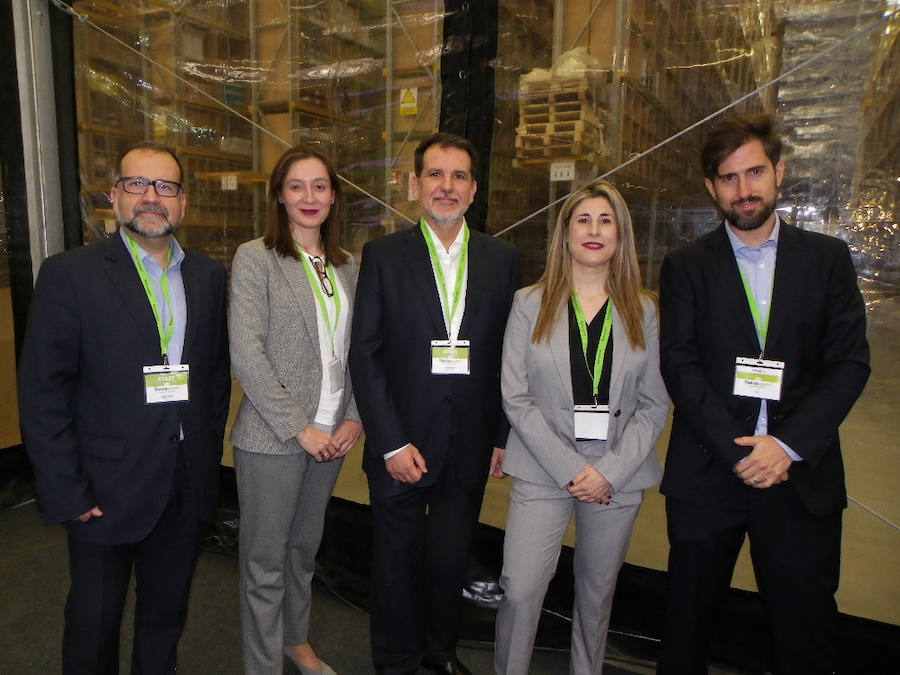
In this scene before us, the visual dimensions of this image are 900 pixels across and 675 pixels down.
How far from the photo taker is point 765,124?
159 cm

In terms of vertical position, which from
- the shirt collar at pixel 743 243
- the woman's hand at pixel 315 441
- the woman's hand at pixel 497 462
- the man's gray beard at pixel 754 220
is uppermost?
the man's gray beard at pixel 754 220

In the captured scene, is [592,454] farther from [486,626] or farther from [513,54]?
[513,54]

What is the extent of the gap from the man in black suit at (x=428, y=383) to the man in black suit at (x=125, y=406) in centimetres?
45

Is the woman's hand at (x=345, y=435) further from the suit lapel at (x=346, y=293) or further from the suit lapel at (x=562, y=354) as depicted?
the suit lapel at (x=562, y=354)

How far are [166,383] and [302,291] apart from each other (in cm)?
43

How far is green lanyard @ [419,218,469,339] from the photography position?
1.80 meters

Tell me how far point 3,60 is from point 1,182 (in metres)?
0.60

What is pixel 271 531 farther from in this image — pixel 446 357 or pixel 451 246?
pixel 451 246

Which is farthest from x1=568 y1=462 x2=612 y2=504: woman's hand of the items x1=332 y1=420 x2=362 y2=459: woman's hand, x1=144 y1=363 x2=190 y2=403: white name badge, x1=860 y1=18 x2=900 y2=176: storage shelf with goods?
x1=860 y1=18 x2=900 y2=176: storage shelf with goods

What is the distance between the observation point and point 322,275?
1.85 m

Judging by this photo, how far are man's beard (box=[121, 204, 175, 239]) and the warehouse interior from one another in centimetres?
130

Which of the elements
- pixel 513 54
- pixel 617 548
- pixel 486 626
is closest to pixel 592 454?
pixel 617 548

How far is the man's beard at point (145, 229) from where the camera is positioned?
1.55m

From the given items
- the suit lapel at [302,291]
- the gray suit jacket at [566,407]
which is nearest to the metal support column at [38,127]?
the suit lapel at [302,291]
